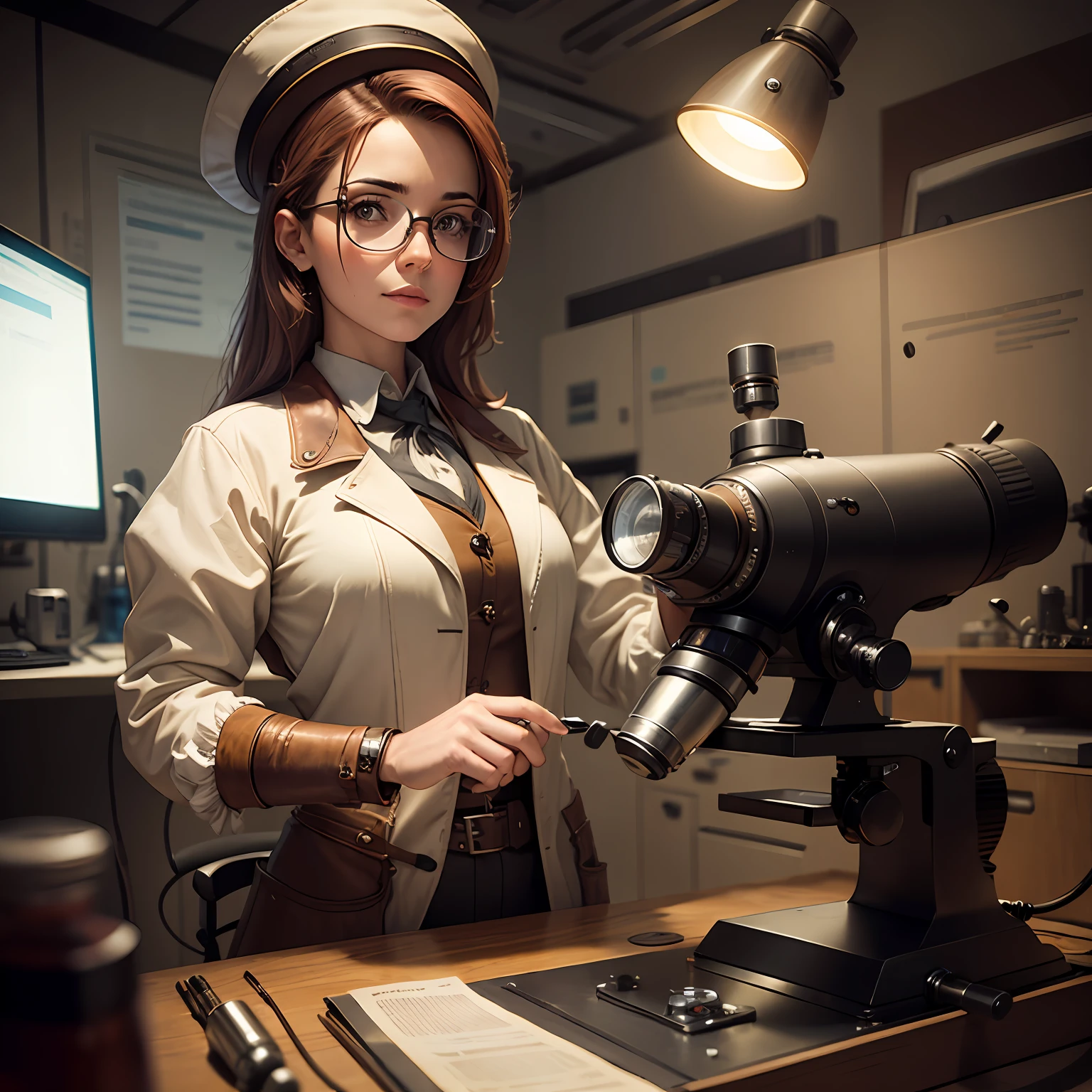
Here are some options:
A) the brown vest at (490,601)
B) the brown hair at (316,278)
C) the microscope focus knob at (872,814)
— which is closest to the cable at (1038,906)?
the microscope focus knob at (872,814)

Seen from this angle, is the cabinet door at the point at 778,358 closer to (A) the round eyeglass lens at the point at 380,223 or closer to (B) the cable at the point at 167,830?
(A) the round eyeglass lens at the point at 380,223

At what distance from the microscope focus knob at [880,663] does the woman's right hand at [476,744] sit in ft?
0.81

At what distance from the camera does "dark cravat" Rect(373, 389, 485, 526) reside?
117 cm

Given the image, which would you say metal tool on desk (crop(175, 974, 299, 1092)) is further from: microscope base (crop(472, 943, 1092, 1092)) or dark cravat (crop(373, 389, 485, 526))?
dark cravat (crop(373, 389, 485, 526))

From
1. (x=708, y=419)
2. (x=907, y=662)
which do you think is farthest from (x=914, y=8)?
(x=907, y=662)

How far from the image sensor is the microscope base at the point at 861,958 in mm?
782

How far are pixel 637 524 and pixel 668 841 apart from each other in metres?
1.47

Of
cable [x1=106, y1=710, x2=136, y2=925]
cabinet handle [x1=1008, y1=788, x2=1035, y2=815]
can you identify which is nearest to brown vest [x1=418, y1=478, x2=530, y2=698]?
cabinet handle [x1=1008, y1=788, x2=1035, y2=815]

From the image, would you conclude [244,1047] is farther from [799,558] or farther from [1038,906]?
[1038,906]

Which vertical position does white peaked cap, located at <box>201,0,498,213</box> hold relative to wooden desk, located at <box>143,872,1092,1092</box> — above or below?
above

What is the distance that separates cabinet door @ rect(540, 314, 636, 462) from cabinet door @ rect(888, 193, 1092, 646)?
685 millimetres

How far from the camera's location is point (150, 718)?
96 centimetres

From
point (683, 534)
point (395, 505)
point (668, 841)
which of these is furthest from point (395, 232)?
point (668, 841)

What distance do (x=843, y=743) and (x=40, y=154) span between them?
6.54 feet
